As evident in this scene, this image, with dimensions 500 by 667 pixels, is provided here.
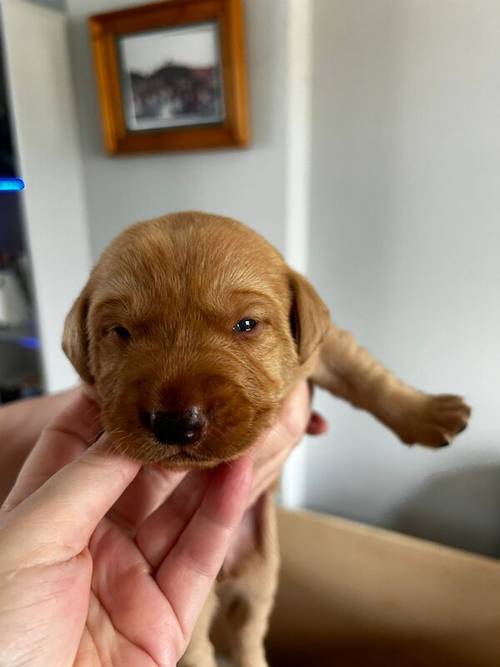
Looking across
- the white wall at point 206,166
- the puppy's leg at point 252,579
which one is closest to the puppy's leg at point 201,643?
the puppy's leg at point 252,579

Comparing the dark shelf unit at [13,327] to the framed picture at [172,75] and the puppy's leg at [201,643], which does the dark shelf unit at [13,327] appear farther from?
the puppy's leg at [201,643]

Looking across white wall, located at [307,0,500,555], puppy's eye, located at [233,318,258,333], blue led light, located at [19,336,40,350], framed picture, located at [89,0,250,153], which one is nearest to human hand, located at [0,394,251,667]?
puppy's eye, located at [233,318,258,333]

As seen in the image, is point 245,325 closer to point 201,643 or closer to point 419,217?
point 201,643

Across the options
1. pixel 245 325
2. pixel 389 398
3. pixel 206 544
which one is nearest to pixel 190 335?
pixel 245 325

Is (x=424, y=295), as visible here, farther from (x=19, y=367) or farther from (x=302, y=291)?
(x=19, y=367)

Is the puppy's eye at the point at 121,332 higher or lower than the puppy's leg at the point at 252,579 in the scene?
higher

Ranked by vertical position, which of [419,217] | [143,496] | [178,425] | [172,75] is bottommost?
[143,496]

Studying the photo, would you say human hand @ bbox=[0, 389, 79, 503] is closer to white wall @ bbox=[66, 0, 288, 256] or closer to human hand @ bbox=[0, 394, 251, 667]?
human hand @ bbox=[0, 394, 251, 667]

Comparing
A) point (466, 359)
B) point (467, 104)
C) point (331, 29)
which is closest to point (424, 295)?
point (466, 359)
